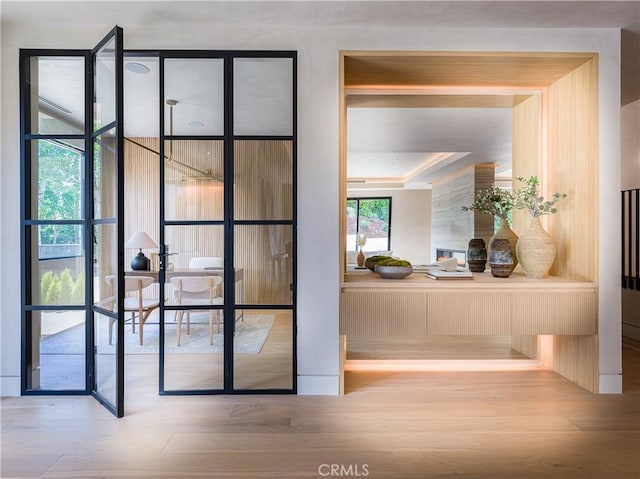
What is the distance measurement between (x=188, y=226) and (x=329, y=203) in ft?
3.52

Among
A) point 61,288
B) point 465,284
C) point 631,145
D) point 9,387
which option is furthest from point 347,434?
point 631,145

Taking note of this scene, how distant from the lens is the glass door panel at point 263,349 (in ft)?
9.04

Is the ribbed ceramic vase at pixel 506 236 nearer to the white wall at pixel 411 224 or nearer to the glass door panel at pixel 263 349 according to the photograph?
the white wall at pixel 411 224

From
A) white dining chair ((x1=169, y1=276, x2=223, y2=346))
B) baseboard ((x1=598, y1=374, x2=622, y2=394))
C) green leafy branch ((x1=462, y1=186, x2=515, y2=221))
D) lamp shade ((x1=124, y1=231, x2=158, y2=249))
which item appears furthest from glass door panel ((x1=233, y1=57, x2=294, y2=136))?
baseboard ((x1=598, y1=374, x2=622, y2=394))

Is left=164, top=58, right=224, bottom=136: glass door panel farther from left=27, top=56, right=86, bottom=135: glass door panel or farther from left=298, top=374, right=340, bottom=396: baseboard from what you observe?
left=298, top=374, right=340, bottom=396: baseboard

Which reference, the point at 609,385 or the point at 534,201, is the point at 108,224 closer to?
the point at 534,201

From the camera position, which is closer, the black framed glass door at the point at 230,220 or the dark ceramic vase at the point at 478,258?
the black framed glass door at the point at 230,220

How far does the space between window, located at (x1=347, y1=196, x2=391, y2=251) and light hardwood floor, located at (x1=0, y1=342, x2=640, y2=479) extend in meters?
2.21

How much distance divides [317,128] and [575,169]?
208 centimetres

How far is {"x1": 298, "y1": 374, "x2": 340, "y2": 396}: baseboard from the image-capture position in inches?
107

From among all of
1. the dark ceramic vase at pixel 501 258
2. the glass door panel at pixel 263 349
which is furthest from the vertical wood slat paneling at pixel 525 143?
the glass door panel at pixel 263 349

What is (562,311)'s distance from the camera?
275 cm

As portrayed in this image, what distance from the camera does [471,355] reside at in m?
3.44

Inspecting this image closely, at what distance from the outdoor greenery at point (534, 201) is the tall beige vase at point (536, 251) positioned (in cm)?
9
